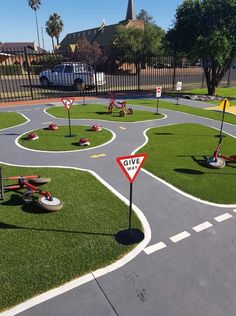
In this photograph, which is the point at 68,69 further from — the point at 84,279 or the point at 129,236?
the point at 84,279

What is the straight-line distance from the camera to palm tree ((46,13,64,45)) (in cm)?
8869

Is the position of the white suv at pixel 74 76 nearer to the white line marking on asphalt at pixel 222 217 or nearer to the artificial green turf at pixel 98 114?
the artificial green turf at pixel 98 114

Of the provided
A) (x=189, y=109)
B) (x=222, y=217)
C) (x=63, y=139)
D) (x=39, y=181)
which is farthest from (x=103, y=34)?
(x=222, y=217)

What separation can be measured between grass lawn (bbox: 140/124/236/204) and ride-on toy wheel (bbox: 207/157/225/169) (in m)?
0.15

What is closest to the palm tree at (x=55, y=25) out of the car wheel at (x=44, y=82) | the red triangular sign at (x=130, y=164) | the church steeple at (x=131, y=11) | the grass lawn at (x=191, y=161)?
the church steeple at (x=131, y=11)

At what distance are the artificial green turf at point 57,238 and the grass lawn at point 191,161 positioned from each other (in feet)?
7.45

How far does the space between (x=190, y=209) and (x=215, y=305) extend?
2843 millimetres

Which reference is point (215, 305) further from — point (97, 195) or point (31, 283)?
point (97, 195)

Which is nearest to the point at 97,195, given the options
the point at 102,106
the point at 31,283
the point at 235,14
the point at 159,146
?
the point at 31,283

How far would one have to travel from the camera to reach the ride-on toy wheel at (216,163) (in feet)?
30.6

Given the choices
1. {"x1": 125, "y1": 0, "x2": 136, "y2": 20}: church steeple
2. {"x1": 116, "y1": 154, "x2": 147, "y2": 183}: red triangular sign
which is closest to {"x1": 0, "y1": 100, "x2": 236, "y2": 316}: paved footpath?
{"x1": 116, "y1": 154, "x2": 147, "y2": 183}: red triangular sign

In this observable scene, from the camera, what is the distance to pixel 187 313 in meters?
4.14

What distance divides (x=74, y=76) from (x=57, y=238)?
2466 cm

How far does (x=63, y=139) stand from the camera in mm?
12547
